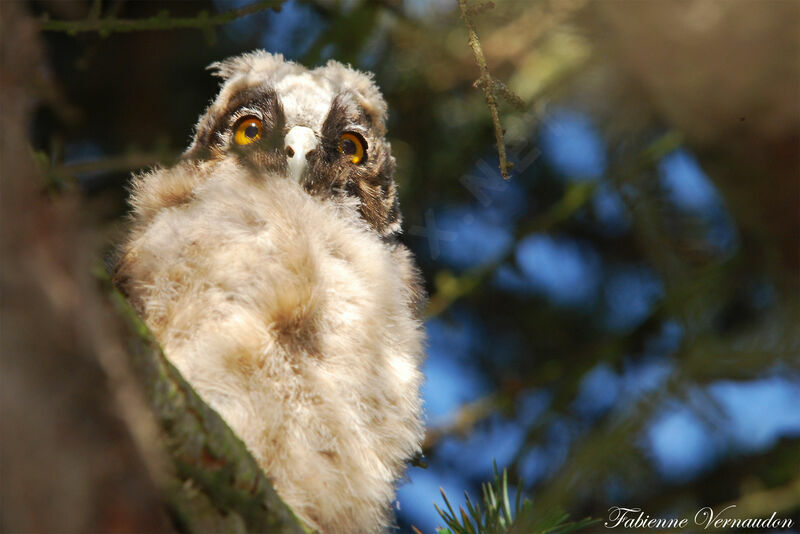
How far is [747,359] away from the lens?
2238 millimetres

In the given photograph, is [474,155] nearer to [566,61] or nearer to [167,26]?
[566,61]

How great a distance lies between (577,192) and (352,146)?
0.96 meters

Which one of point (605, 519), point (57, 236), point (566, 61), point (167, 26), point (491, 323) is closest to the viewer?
point (57, 236)

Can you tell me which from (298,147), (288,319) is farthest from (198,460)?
(298,147)

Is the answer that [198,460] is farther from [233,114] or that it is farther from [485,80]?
[233,114]

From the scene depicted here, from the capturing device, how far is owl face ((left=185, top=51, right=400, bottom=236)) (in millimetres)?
2705

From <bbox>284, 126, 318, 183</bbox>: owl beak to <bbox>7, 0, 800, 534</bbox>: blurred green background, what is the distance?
1.89 feet

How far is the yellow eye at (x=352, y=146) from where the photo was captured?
3.00 m

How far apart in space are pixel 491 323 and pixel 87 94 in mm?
2221

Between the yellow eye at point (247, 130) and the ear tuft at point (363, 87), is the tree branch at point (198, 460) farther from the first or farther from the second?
the ear tuft at point (363, 87)

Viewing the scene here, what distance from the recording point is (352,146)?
3057 mm

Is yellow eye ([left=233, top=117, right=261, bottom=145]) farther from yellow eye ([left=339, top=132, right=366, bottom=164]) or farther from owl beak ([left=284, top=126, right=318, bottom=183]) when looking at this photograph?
yellow eye ([left=339, top=132, right=366, bottom=164])

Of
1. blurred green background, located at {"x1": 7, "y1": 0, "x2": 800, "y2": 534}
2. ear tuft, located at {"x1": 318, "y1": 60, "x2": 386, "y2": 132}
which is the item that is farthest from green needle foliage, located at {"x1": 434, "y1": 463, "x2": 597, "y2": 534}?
ear tuft, located at {"x1": 318, "y1": 60, "x2": 386, "y2": 132}

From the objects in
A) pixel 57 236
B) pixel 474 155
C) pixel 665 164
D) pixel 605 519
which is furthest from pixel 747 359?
pixel 57 236
